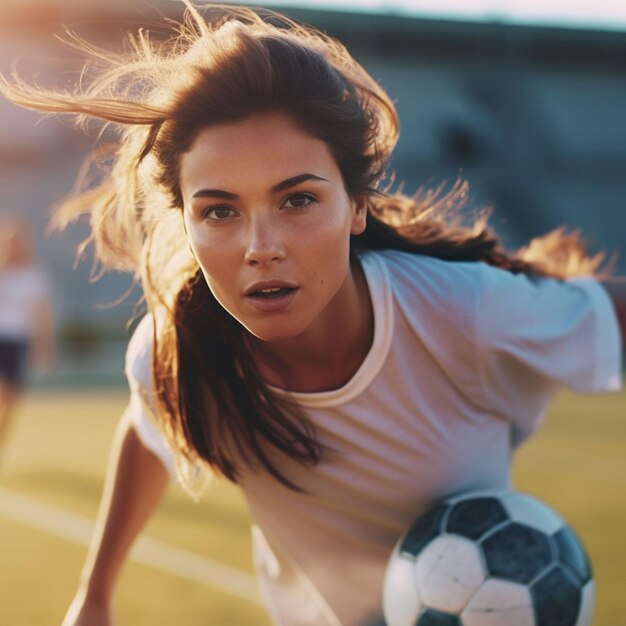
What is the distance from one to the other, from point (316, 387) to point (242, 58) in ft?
2.98

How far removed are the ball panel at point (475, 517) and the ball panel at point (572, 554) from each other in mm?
166

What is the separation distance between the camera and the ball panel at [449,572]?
286 cm

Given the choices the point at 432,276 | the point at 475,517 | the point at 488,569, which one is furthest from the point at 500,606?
the point at 432,276

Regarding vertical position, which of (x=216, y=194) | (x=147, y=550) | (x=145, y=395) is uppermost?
(x=216, y=194)

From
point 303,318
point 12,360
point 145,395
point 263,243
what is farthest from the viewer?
point 12,360

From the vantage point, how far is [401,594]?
292 cm

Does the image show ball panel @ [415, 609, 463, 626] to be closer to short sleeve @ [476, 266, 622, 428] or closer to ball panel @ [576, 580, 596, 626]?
ball panel @ [576, 580, 596, 626]

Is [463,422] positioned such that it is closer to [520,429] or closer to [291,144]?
[520,429]

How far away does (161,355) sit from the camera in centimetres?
302

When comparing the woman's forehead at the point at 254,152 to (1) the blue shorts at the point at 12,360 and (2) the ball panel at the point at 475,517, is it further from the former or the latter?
(1) the blue shorts at the point at 12,360

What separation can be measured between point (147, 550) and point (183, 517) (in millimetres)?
857

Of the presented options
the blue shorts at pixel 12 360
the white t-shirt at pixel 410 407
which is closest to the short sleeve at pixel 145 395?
the white t-shirt at pixel 410 407

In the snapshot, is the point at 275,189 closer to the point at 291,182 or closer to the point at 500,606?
the point at 291,182

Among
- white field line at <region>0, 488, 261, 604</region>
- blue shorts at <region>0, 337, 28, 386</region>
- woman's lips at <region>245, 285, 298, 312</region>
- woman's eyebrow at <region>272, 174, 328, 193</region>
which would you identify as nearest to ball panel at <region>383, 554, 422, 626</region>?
woman's lips at <region>245, 285, 298, 312</region>
